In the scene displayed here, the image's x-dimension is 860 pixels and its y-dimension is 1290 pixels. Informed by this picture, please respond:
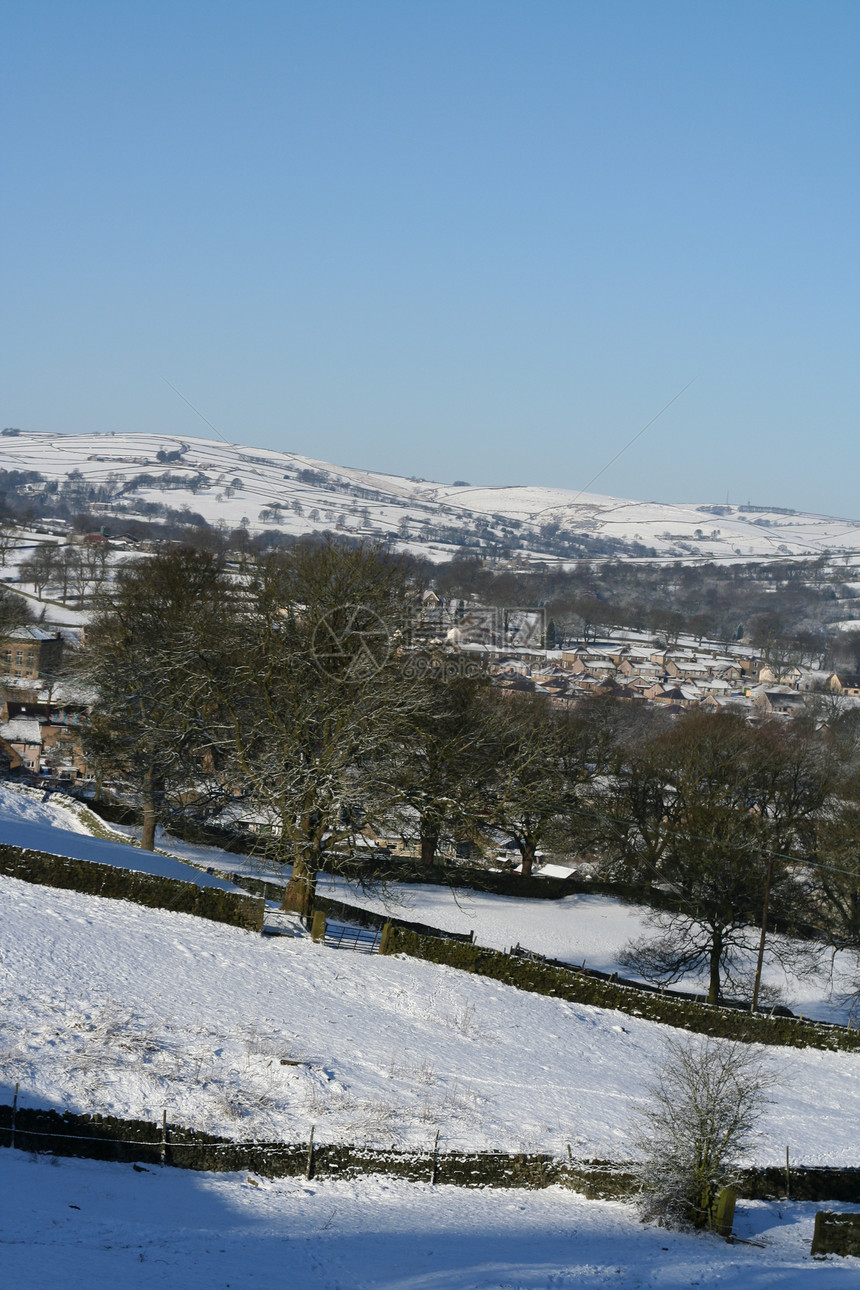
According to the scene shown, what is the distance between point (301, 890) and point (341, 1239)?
13.3m

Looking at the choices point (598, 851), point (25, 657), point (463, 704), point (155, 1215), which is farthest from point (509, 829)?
point (25, 657)

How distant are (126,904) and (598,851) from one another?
884 inches

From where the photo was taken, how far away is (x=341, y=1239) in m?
11.8

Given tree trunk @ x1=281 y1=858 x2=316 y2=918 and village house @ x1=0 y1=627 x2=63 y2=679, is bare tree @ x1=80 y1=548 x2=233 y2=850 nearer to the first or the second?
tree trunk @ x1=281 y1=858 x2=316 y2=918

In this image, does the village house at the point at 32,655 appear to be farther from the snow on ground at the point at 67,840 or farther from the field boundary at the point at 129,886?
the field boundary at the point at 129,886

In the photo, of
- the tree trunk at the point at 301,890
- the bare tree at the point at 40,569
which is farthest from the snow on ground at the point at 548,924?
the bare tree at the point at 40,569

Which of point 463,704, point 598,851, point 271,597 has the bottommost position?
point 598,851

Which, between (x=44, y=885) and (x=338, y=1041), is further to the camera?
(x=44, y=885)

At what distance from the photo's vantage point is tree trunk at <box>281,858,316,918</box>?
80.3ft

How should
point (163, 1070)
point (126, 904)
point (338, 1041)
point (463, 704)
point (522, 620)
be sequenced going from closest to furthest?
point (163, 1070), point (338, 1041), point (126, 904), point (463, 704), point (522, 620)

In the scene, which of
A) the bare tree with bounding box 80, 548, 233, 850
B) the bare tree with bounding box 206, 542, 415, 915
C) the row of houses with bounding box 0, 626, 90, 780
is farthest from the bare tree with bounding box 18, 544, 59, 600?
the bare tree with bounding box 206, 542, 415, 915

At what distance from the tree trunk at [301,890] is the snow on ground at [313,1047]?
1.89 metres

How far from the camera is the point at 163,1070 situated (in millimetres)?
14562

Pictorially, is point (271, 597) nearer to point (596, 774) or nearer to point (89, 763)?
point (89, 763)
